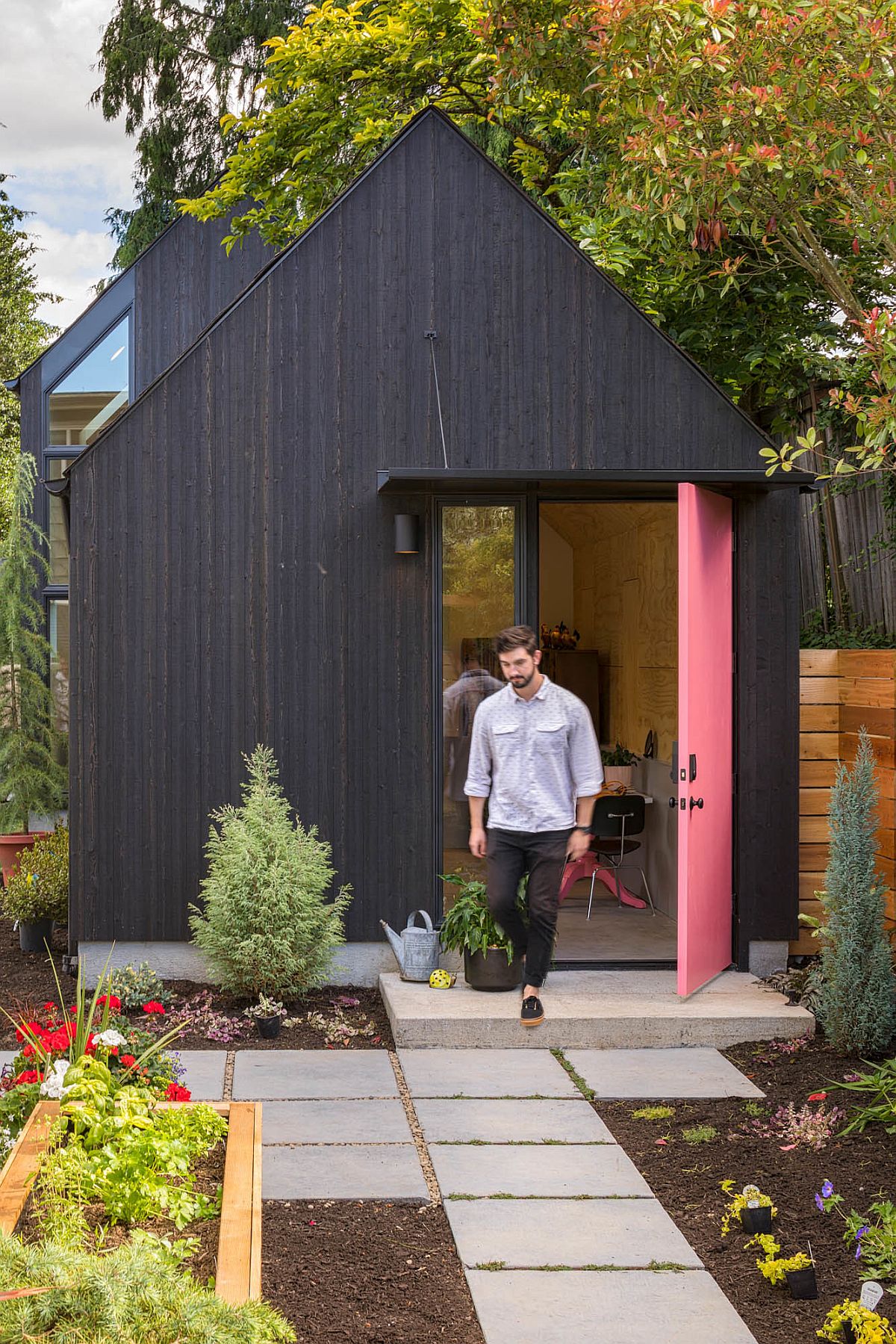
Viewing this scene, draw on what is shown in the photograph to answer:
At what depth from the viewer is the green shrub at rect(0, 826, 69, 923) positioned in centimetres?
805

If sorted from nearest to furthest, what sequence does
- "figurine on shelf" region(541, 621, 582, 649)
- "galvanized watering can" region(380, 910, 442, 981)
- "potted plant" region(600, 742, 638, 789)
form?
"galvanized watering can" region(380, 910, 442, 981) < "potted plant" region(600, 742, 638, 789) < "figurine on shelf" region(541, 621, 582, 649)

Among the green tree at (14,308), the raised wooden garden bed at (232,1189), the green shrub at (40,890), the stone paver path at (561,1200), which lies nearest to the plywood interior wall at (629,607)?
the stone paver path at (561,1200)

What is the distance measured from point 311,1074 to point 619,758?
202 inches

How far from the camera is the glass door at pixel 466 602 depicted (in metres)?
7.04

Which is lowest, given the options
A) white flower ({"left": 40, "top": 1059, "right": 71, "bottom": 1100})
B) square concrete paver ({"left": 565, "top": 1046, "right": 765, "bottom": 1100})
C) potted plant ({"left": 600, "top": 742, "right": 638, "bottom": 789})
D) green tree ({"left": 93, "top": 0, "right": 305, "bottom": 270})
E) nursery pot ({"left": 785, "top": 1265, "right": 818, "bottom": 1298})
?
square concrete paver ({"left": 565, "top": 1046, "right": 765, "bottom": 1100})

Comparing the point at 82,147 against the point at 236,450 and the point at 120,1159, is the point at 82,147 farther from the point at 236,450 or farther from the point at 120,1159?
the point at 120,1159

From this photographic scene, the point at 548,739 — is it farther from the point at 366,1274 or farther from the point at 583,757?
the point at 366,1274

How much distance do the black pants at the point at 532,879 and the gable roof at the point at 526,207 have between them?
2591 millimetres

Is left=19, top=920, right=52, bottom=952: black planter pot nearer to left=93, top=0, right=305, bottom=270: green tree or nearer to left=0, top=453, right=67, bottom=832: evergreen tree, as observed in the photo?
left=0, top=453, right=67, bottom=832: evergreen tree

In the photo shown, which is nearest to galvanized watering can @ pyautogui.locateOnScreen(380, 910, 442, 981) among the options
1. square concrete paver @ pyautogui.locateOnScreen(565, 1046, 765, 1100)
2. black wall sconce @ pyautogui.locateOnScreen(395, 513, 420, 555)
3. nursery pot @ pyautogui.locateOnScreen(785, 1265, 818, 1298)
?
square concrete paver @ pyautogui.locateOnScreen(565, 1046, 765, 1100)

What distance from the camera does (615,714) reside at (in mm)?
11117

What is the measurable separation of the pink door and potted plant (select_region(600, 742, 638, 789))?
283cm

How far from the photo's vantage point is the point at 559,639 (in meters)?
11.4

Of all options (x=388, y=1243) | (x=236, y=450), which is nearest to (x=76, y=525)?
(x=236, y=450)
